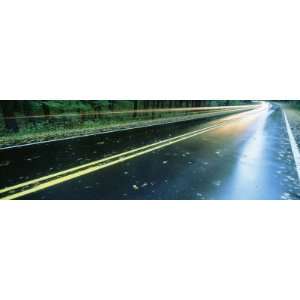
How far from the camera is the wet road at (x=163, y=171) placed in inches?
134

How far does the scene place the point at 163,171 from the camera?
4180 millimetres

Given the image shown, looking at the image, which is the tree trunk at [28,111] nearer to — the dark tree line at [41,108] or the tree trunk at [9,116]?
the dark tree line at [41,108]

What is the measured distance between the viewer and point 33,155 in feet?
15.4

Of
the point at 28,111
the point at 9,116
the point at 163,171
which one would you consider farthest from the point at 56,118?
the point at 163,171

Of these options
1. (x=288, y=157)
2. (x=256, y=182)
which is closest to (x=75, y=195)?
(x=256, y=182)

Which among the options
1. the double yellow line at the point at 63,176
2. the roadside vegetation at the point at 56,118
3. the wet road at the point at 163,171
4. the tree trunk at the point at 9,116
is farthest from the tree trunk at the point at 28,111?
the double yellow line at the point at 63,176

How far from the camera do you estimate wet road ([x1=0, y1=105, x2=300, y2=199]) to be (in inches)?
134

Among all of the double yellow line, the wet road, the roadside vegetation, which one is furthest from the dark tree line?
the double yellow line

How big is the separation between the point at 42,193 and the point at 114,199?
117 centimetres

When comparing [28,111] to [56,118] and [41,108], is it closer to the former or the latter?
[41,108]

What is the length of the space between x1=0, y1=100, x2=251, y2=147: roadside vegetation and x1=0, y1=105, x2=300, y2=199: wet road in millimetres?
1406

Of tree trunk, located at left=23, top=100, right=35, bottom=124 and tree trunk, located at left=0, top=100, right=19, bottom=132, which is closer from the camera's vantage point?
tree trunk, located at left=0, top=100, right=19, bottom=132

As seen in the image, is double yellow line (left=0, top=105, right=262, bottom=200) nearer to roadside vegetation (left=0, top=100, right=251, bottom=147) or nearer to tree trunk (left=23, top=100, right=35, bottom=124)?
roadside vegetation (left=0, top=100, right=251, bottom=147)
